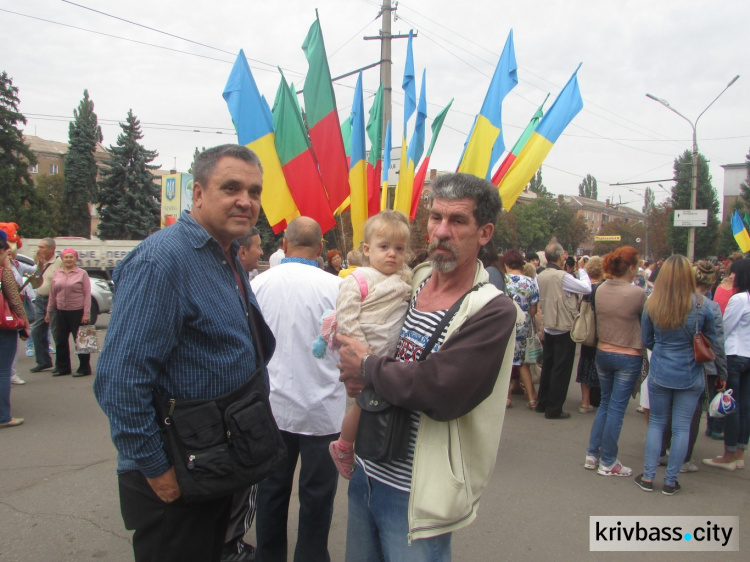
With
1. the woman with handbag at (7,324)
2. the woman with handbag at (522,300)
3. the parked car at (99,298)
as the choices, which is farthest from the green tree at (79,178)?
the woman with handbag at (522,300)

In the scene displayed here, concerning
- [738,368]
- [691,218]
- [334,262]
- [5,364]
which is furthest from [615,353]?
[691,218]

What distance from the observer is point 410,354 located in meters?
1.91

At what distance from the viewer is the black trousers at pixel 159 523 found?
183 centimetres

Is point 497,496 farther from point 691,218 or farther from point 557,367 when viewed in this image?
point 691,218

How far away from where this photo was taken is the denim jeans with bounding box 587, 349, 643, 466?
462cm

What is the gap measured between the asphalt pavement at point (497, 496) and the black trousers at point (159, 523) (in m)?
1.61

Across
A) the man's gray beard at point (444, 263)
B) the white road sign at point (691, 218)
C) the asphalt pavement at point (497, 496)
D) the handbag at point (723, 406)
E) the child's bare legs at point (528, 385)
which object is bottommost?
the asphalt pavement at point (497, 496)

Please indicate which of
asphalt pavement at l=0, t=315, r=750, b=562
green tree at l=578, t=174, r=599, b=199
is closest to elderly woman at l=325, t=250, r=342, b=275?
asphalt pavement at l=0, t=315, r=750, b=562

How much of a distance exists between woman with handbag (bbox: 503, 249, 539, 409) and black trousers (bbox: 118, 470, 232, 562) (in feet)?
16.3

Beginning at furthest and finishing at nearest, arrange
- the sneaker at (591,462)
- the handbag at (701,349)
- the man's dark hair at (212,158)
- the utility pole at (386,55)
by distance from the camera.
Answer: the utility pole at (386,55) → the sneaker at (591,462) → the handbag at (701,349) → the man's dark hair at (212,158)

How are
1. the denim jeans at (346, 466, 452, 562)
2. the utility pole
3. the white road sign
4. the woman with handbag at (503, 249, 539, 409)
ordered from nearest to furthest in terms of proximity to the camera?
the denim jeans at (346, 466, 452, 562), the woman with handbag at (503, 249, 539, 409), the utility pole, the white road sign

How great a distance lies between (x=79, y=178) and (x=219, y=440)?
54521mm

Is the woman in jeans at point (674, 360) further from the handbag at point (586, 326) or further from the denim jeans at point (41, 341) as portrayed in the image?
the denim jeans at point (41, 341)

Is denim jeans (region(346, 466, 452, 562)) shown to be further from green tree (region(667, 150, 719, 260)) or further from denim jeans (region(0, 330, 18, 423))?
green tree (region(667, 150, 719, 260))
